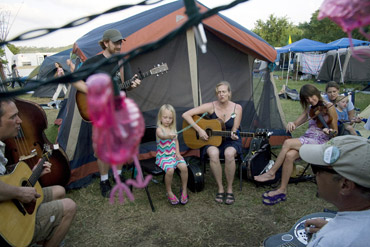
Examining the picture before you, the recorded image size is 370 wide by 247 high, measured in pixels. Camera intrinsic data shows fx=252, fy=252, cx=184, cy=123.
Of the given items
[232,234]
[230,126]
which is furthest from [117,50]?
[232,234]

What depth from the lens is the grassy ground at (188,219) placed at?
2.50 m

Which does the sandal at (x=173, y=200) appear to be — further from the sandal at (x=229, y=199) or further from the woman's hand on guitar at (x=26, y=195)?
the woman's hand on guitar at (x=26, y=195)

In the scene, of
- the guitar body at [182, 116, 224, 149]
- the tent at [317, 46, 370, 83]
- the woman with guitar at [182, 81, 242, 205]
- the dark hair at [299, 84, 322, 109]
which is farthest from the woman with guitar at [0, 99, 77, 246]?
the tent at [317, 46, 370, 83]

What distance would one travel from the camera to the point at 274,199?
121 inches

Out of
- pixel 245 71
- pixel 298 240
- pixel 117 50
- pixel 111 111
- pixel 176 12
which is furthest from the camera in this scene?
pixel 245 71

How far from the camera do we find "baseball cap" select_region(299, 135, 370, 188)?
3.47ft

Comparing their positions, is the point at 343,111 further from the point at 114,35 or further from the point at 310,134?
the point at 114,35

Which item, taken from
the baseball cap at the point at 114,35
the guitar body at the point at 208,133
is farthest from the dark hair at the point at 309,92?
the baseball cap at the point at 114,35

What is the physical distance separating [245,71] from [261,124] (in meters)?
1.01

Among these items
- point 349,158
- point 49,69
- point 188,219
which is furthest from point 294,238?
point 49,69

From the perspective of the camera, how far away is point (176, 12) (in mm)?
3686

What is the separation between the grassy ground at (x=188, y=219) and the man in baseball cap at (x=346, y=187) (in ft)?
4.90

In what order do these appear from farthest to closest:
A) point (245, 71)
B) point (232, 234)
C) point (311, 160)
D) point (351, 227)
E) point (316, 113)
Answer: point (245, 71) → point (316, 113) → point (232, 234) → point (311, 160) → point (351, 227)

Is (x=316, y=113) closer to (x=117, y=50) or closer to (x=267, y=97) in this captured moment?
(x=267, y=97)
